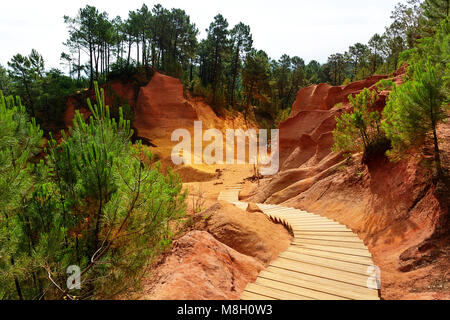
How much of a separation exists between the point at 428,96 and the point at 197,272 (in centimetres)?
474

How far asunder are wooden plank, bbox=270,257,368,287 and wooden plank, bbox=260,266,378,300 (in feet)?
0.26

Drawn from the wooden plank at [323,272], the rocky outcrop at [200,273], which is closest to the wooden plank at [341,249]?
the wooden plank at [323,272]

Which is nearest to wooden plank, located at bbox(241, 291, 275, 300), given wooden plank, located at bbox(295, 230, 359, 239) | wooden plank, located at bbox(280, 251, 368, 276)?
wooden plank, located at bbox(280, 251, 368, 276)

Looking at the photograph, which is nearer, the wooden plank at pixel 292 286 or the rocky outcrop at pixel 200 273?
the rocky outcrop at pixel 200 273

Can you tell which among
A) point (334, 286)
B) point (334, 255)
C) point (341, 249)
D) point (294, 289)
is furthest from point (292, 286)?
point (341, 249)

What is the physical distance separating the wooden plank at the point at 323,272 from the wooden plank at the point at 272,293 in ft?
2.02

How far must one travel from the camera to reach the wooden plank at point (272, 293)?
2928 mm

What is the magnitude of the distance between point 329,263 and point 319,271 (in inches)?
13.2

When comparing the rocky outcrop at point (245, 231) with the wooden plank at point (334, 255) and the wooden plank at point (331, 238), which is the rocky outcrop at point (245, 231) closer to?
the wooden plank at point (331, 238)

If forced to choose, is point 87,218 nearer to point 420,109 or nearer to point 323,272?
point 323,272

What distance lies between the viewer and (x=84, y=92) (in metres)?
27.7

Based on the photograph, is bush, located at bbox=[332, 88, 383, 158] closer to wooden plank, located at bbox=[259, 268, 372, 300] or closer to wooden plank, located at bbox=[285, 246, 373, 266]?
wooden plank, located at bbox=[285, 246, 373, 266]
